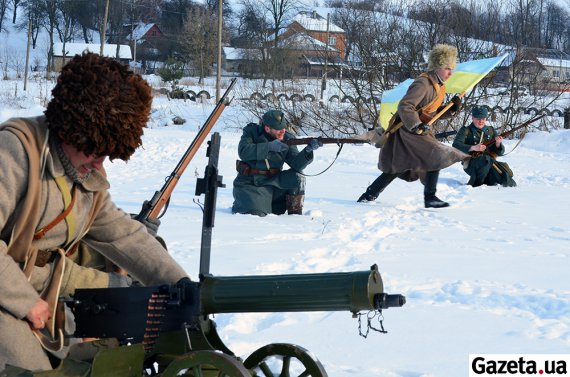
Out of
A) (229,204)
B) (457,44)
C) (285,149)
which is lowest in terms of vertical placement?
(229,204)

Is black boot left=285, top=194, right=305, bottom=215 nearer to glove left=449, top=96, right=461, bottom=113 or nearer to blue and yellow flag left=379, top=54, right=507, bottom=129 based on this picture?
glove left=449, top=96, right=461, bottom=113

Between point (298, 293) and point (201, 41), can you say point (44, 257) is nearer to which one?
point (298, 293)

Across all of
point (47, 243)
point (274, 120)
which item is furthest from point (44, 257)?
point (274, 120)

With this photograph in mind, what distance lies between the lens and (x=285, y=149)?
8391mm

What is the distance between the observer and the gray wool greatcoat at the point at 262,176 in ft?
27.8

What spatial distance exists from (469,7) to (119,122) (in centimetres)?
2013

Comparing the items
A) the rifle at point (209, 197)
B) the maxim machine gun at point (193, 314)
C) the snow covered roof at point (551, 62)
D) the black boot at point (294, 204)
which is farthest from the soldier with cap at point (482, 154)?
the snow covered roof at point (551, 62)

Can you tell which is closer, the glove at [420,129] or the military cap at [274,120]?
the military cap at [274,120]

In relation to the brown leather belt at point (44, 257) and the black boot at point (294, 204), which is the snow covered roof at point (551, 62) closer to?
the black boot at point (294, 204)

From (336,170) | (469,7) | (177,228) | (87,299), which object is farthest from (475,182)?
(469,7)

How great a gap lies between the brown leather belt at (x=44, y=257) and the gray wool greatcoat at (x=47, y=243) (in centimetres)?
2

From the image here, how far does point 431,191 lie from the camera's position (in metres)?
9.36

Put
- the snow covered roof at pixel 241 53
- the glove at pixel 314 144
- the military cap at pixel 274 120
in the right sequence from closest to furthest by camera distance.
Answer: the glove at pixel 314 144, the military cap at pixel 274 120, the snow covered roof at pixel 241 53

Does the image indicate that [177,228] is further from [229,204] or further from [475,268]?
[475,268]
